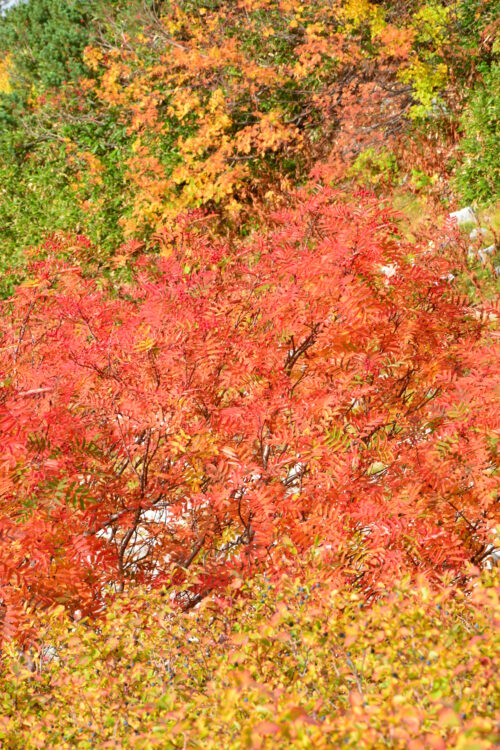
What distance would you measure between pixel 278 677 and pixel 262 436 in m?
1.51

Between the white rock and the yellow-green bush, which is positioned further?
the white rock

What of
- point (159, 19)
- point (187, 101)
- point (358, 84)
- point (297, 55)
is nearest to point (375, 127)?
point (358, 84)

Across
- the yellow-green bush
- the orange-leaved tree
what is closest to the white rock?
the orange-leaved tree

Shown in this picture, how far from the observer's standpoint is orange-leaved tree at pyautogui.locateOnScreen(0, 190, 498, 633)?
12.3 feet

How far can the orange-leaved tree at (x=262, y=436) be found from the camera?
148 inches

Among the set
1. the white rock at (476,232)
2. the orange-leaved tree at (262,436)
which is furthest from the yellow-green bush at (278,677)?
Result: the white rock at (476,232)

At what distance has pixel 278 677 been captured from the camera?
Result: 2869mm

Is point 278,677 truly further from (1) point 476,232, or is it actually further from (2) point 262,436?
(1) point 476,232

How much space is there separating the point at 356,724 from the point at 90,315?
441 centimetres

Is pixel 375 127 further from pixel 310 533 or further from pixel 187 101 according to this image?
pixel 310 533

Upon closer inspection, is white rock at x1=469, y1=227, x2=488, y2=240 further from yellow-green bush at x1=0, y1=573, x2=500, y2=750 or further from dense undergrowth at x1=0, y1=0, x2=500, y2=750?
yellow-green bush at x1=0, y1=573, x2=500, y2=750

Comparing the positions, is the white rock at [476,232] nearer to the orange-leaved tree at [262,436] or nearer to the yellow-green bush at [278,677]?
the orange-leaved tree at [262,436]

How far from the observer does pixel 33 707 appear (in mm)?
3365

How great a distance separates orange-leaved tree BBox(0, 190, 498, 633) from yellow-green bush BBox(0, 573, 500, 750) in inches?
17.2
